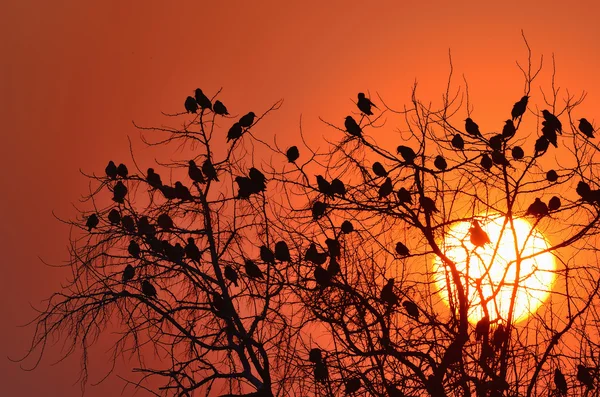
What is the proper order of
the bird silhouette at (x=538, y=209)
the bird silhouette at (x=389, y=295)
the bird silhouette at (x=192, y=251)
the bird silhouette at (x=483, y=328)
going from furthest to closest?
the bird silhouette at (x=192, y=251) < the bird silhouette at (x=538, y=209) < the bird silhouette at (x=389, y=295) < the bird silhouette at (x=483, y=328)

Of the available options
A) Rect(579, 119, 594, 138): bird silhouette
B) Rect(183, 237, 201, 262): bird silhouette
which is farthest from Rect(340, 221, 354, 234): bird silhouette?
Rect(579, 119, 594, 138): bird silhouette

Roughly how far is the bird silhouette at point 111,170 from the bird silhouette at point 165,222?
602 mm

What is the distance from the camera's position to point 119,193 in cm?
758

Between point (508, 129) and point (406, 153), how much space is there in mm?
803

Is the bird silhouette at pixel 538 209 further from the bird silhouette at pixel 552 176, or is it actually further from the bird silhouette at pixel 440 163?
the bird silhouette at pixel 440 163

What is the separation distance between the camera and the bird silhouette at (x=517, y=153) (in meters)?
6.74

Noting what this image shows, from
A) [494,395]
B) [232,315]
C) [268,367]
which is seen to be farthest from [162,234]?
[494,395]

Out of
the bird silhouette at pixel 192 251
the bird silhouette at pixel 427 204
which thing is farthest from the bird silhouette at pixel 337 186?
the bird silhouette at pixel 192 251

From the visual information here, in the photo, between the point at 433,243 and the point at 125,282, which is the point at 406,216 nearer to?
the point at 433,243

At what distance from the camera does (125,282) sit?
7402 mm

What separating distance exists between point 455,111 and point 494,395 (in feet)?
7.57

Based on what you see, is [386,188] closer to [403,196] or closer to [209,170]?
[403,196]

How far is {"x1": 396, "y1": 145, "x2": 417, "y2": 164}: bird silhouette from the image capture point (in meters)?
6.70

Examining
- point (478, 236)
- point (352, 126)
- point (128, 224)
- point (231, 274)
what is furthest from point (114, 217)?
point (478, 236)
